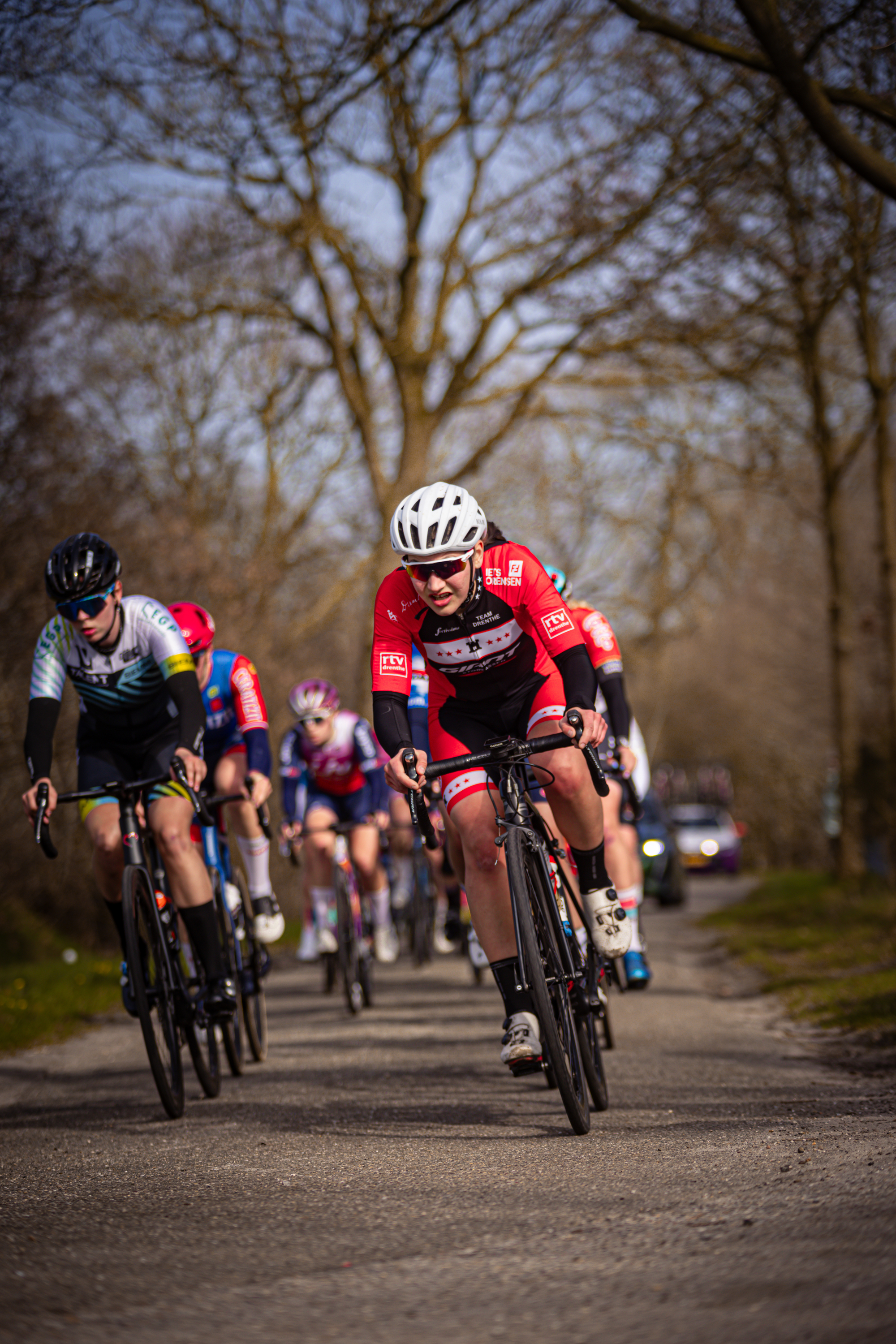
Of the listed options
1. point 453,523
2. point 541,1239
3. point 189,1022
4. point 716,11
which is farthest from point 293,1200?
point 716,11

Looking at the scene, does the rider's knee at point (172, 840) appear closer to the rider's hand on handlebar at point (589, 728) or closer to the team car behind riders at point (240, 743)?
the team car behind riders at point (240, 743)

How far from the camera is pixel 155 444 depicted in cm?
2375

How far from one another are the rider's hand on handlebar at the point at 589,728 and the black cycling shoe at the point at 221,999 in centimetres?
229

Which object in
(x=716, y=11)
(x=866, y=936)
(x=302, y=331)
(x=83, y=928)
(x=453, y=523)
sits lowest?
(x=866, y=936)

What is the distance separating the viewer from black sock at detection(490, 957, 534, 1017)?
5152mm

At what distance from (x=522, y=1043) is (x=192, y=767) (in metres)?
1.93

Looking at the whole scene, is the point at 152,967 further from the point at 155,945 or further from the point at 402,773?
the point at 402,773

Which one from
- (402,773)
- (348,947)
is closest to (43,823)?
(402,773)

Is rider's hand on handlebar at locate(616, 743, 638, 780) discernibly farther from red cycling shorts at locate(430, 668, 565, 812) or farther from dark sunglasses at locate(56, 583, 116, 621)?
dark sunglasses at locate(56, 583, 116, 621)

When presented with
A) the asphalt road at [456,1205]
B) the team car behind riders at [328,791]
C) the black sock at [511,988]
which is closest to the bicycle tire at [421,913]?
the team car behind riders at [328,791]

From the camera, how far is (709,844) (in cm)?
3809

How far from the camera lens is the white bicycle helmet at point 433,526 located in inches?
205

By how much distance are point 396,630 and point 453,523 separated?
583 millimetres

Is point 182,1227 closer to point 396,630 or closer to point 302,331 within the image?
point 396,630
